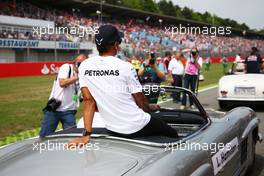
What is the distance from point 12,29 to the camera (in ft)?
106

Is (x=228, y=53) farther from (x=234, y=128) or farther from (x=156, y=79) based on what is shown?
(x=234, y=128)

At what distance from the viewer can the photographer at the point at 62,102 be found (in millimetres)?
5562

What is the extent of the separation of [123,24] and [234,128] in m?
47.0

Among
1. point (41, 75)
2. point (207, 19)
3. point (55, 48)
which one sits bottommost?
point (41, 75)

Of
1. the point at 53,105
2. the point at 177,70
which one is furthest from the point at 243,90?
the point at 53,105

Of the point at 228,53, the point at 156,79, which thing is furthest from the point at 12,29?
the point at 228,53

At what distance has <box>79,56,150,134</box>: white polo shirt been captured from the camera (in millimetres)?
3092

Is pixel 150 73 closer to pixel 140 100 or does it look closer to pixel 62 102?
pixel 62 102

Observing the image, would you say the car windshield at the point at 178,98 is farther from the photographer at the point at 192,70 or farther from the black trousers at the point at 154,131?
the photographer at the point at 192,70

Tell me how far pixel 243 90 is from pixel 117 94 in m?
7.35

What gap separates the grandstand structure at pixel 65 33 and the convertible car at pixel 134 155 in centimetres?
2631

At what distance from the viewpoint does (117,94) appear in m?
3.09

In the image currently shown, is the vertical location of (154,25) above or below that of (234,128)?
above

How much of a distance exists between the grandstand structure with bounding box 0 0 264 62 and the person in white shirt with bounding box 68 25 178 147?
26.5m
